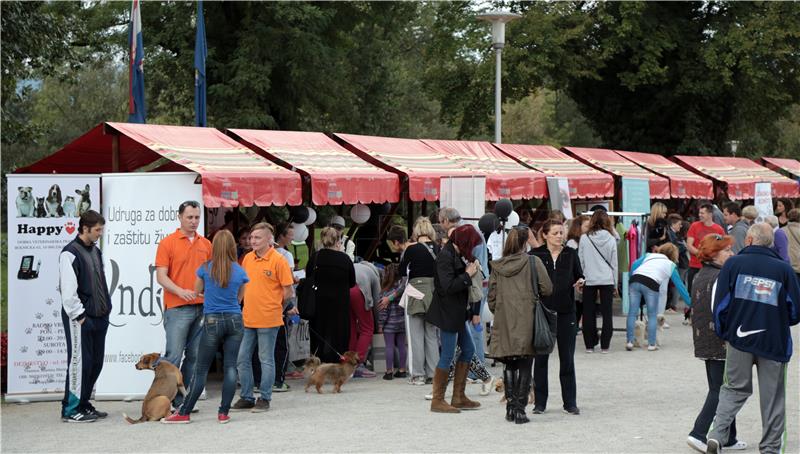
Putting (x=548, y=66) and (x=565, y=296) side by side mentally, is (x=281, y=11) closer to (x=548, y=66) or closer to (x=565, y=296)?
(x=548, y=66)

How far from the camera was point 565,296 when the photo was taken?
9688 mm

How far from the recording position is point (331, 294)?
12.1m

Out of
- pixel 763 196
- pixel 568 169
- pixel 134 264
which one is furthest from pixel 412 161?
pixel 763 196

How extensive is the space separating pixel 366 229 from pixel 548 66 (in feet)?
62.7

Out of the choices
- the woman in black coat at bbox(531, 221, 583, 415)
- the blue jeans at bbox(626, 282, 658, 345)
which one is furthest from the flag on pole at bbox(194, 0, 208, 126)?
the woman in black coat at bbox(531, 221, 583, 415)

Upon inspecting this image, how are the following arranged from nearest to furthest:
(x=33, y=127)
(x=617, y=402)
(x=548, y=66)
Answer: (x=617, y=402)
(x=33, y=127)
(x=548, y=66)

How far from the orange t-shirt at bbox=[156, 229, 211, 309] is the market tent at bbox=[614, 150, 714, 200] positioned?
1546 cm

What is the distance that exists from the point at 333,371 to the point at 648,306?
192 inches

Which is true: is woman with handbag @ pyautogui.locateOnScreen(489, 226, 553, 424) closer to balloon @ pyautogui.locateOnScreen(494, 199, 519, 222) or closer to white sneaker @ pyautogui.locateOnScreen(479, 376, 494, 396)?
white sneaker @ pyautogui.locateOnScreen(479, 376, 494, 396)

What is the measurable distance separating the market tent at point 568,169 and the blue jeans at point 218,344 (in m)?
10.1

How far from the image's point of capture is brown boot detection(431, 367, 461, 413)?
9.89 meters

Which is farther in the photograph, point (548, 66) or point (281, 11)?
point (548, 66)

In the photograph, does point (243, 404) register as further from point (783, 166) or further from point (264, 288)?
point (783, 166)

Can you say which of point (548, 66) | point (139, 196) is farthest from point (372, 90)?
point (139, 196)
